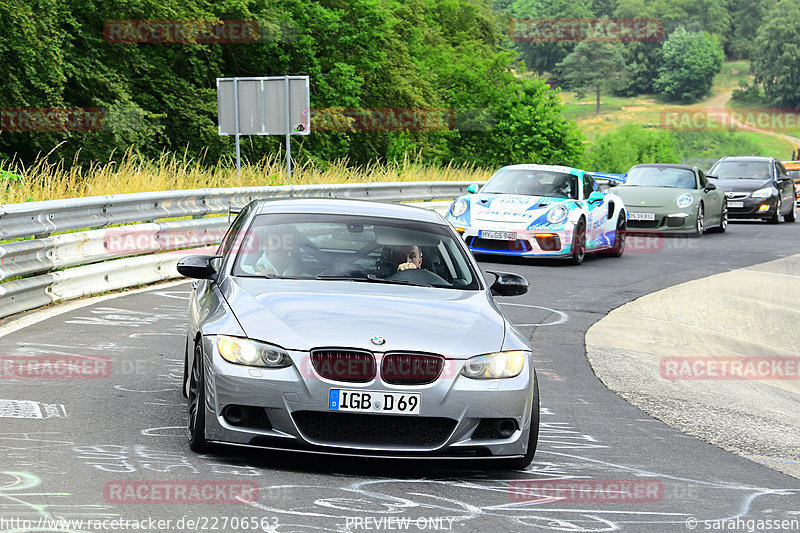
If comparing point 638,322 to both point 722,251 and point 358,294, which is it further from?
point 722,251

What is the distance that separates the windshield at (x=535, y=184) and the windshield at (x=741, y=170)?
43.4 ft

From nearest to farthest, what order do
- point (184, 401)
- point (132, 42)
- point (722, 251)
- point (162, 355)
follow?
point (184, 401)
point (162, 355)
point (722, 251)
point (132, 42)

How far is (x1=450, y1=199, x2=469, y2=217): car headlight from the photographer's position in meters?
17.8

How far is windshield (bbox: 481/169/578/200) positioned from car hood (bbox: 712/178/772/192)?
12.1 meters

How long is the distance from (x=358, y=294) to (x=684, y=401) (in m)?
3.47

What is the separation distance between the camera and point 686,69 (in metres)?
185

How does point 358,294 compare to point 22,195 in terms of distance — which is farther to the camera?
point 22,195

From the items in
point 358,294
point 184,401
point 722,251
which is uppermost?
point 358,294

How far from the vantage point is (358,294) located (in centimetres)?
609

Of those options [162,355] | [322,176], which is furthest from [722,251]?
[162,355]

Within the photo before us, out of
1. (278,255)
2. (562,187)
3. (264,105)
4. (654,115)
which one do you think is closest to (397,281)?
(278,255)

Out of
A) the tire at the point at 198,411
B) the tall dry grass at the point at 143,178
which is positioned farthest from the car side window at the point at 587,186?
the tire at the point at 198,411

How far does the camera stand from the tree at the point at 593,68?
181750 mm

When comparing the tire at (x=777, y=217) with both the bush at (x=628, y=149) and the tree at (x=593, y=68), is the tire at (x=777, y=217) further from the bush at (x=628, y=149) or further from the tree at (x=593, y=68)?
the tree at (x=593, y=68)
